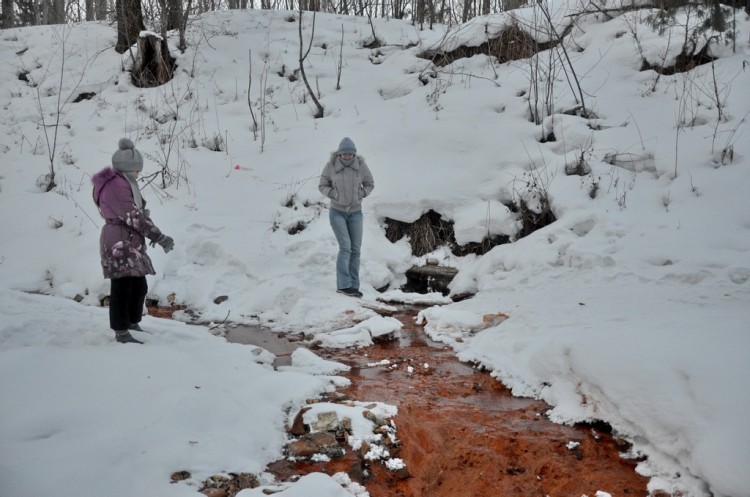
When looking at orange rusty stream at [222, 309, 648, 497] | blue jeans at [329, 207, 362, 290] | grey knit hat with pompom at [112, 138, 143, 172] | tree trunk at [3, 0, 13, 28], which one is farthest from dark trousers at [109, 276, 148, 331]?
tree trunk at [3, 0, 13, 28]

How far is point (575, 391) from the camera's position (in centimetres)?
387

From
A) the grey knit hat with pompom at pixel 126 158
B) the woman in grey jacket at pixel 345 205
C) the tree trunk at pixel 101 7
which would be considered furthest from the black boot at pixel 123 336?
the tree trunk at pixel 101 7

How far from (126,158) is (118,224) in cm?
51

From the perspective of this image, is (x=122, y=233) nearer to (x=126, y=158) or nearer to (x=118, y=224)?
(x=118, y=224)

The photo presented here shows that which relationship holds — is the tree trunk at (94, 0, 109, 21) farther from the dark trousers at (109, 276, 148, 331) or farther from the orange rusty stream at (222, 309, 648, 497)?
the orange rusty stream at (222, 309, 648, 497)

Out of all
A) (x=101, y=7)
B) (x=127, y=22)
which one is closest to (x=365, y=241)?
(x=127, y=22)

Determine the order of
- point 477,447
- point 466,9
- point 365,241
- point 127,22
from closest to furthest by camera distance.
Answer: point 477,447
point 365,241
point 127,22
point 466,9

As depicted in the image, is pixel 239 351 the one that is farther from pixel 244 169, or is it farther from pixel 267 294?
pixel 244 169

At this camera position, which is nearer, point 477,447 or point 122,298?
point 477,447

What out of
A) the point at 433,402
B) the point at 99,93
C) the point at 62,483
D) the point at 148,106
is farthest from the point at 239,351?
the point at 99,93

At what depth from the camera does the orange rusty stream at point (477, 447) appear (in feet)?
9.96

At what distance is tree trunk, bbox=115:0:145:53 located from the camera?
11336 millimetres

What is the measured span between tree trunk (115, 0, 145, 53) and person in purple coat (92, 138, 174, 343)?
8.97m

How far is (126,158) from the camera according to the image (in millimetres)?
4098
